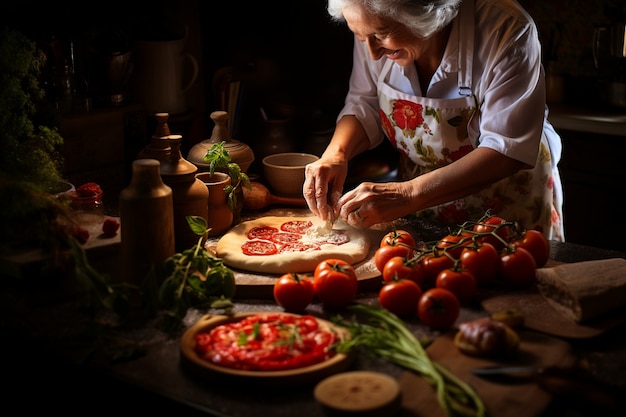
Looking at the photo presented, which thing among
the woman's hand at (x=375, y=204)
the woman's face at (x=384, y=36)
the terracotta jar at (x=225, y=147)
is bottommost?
the woman's hand at (x=375, y=204)

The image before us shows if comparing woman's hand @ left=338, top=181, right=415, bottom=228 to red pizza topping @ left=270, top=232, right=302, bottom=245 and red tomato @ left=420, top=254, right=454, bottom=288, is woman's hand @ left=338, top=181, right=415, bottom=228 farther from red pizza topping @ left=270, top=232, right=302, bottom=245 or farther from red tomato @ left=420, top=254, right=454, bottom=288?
Result: red tomato @ left=420, top=254, right=454, bottom=288

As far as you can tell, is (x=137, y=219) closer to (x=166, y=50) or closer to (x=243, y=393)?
(x=243, y=393)

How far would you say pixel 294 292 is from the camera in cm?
187

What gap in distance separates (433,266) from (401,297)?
0.17 metres

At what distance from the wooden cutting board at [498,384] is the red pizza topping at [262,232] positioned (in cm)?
73

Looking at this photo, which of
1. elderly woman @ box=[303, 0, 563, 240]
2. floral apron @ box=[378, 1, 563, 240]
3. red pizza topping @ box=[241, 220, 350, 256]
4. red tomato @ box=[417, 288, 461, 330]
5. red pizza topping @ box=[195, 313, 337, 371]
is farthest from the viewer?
floral apron @ box=[378, 1, 563, 240]

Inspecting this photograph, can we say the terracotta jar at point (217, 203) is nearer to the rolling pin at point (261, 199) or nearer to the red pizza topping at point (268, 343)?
the rolling pin at point (261, 199)

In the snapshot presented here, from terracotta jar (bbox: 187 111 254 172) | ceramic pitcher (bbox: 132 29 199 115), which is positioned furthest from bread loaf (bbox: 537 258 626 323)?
ceramic pitcher (bbox: 132 29 199 115)

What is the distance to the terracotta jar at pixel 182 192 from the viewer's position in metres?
2.12

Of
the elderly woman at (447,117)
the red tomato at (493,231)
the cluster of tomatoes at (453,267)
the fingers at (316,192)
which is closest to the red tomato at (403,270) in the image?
the cluster of tomatoes at (453,267)

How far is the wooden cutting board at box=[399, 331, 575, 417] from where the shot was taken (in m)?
1.47

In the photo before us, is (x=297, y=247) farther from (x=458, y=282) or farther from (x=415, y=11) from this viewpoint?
(x=415, y=11)

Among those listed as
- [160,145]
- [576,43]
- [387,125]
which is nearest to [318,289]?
[160,145]

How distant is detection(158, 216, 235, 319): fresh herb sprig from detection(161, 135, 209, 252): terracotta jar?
186mm
